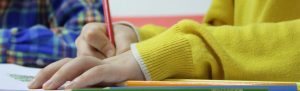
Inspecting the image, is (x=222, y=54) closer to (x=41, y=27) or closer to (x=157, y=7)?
(x=41, y=27)

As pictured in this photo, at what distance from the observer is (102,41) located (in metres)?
0.51

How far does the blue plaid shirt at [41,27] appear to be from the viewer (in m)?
0.94

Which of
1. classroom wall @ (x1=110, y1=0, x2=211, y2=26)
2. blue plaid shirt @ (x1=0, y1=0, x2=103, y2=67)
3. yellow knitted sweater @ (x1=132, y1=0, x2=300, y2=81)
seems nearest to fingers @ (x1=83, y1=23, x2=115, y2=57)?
yellow knitted sweater @ (x1=132, y1=0, x2=300, y2=81)

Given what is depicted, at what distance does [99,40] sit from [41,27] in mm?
557

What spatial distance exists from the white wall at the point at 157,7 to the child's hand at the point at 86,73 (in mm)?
935

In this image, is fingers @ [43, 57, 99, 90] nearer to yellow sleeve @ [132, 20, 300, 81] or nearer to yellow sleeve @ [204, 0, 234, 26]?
yellow sleeve @ [132, 20, 300, 81]

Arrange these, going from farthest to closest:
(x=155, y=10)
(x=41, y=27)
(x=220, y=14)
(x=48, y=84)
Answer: (x=155, y=10) < (x=41, y=27) < (x=220, y=14) < (x=48, y=84)

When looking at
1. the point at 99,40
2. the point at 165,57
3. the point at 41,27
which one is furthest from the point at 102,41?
the point at 41,27

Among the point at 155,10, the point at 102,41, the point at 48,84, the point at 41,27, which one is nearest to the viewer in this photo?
the point at 48,84

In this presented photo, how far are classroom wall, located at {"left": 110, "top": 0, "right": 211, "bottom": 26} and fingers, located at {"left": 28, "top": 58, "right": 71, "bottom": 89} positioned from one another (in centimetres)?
92

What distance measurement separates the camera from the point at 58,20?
1.17 metres

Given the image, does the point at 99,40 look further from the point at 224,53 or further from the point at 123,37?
the point at 224,53

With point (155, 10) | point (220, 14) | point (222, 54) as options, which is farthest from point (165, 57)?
point (155, 10)

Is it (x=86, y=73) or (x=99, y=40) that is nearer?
(x=86, y=73)
